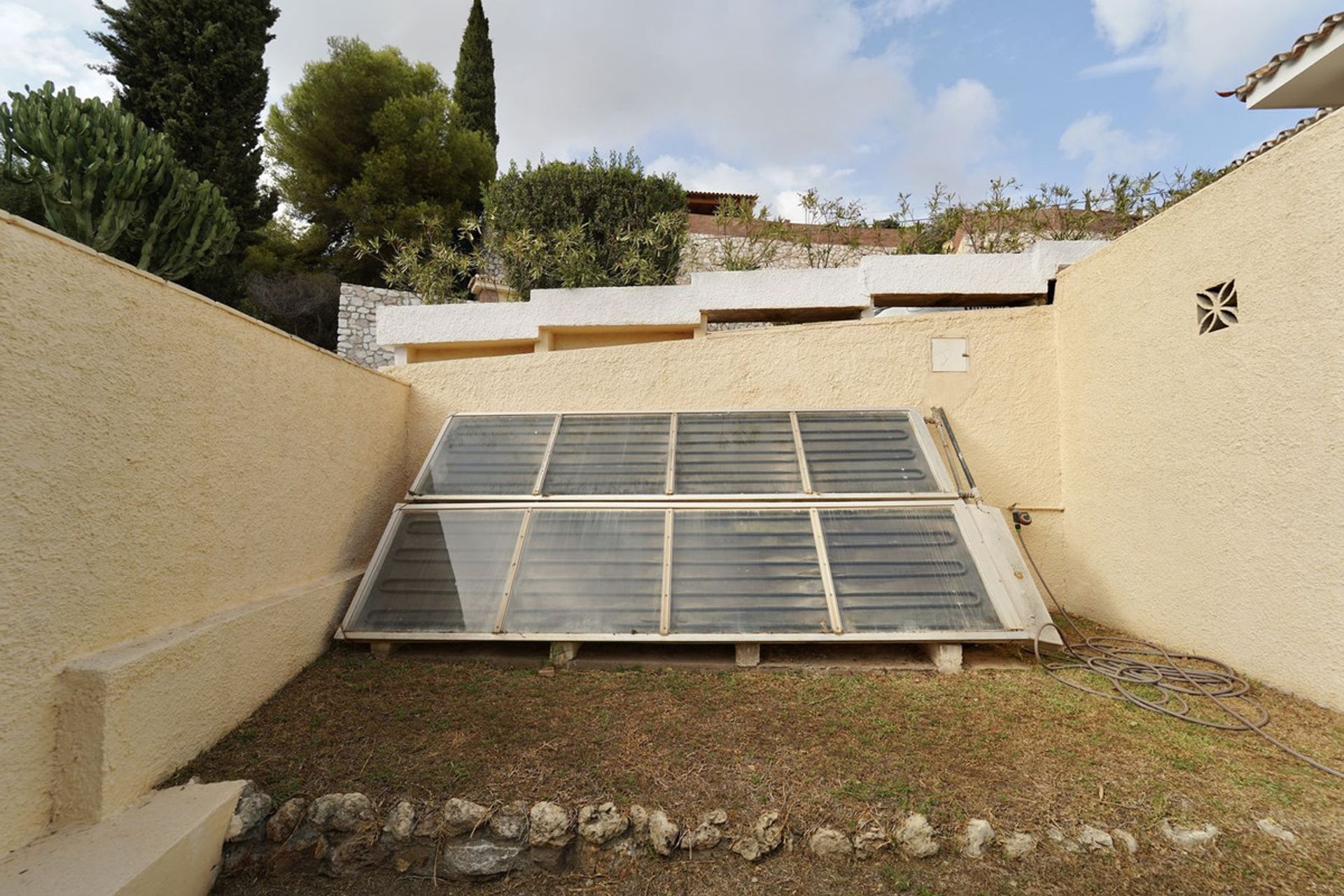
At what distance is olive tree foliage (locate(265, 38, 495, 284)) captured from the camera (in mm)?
15836

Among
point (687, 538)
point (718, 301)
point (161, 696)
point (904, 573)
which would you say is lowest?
point (161, 696)

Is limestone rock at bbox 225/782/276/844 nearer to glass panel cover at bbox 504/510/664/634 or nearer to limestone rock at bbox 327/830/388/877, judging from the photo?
limestone rock at bbox 327/830/388/877

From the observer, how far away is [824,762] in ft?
8.82

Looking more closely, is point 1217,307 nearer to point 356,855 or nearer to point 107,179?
point 356,855

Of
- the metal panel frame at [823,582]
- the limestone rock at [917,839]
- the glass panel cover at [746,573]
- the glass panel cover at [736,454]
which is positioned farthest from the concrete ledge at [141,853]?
the glass panel cover at [736,454]

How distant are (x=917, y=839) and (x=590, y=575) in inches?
95.6

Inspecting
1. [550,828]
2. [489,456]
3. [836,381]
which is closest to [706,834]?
[550,828]

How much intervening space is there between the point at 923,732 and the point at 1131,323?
144 inches

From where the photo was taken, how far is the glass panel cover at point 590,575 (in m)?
3.79

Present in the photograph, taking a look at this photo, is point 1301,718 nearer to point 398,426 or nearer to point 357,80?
point 398,426

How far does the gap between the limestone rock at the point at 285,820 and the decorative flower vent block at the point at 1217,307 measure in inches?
228

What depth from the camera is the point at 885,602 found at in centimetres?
376

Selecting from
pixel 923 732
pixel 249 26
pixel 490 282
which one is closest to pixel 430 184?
pixel 249 26

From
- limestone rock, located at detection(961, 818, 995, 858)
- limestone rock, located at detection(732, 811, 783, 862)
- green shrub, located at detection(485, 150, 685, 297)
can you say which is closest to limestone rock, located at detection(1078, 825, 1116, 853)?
limestone rock, located at detection(961, 818, 995, 858)
